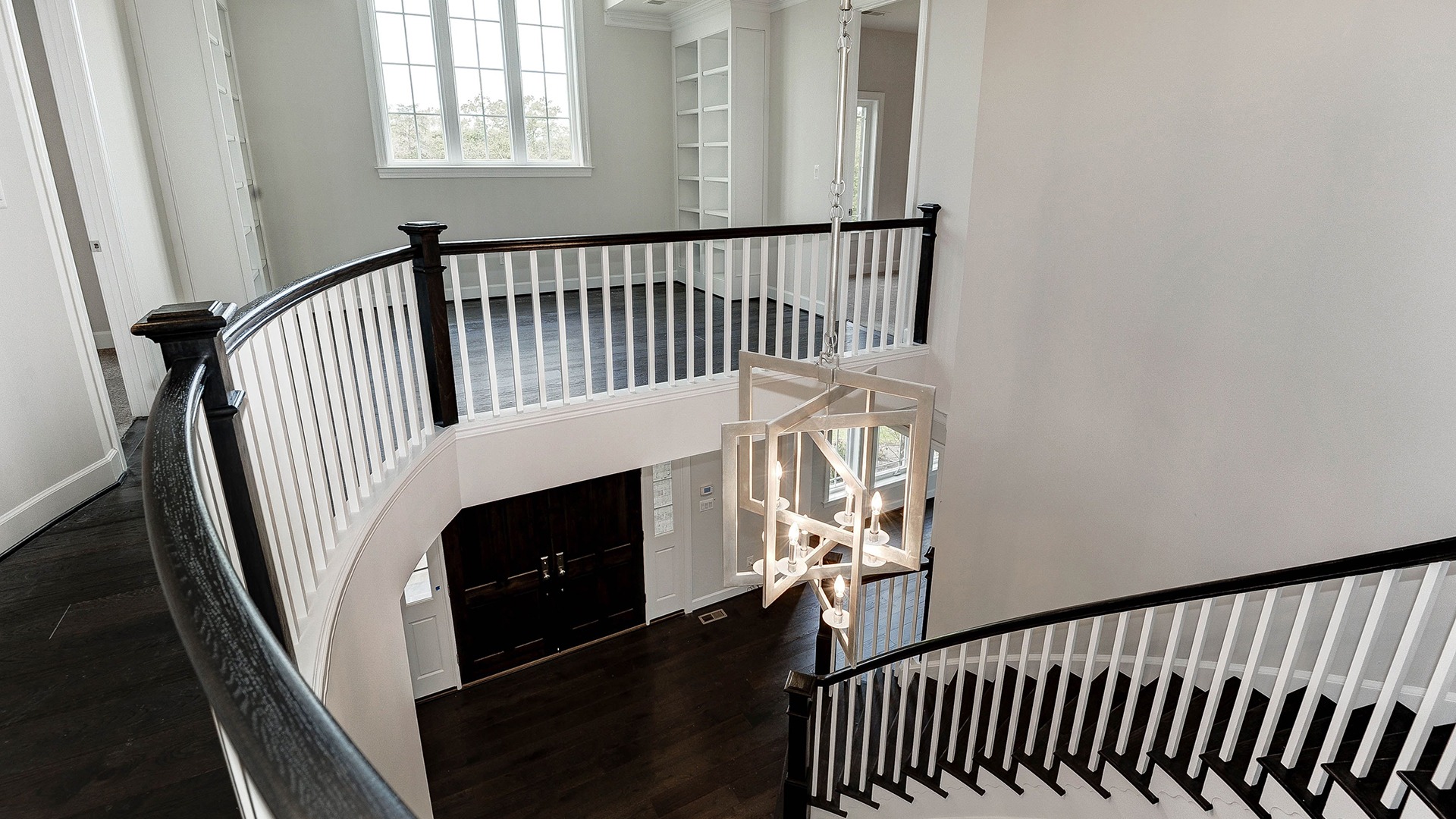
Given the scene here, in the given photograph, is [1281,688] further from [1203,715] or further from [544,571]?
[544,571]

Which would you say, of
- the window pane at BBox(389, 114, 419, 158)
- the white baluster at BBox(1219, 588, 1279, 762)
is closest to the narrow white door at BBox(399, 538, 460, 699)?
the window pane at BBox(389, 114, 419, 158)

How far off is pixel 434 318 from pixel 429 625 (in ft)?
11.9

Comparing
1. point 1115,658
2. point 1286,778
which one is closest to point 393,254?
point 1115,658

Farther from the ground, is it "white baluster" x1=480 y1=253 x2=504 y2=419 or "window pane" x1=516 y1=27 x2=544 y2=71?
"window pane" x1=516 y1=27 x2=544 y2=71

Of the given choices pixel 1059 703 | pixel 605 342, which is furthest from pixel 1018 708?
pixel 605 342

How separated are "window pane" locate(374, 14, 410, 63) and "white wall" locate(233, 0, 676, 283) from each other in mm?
164

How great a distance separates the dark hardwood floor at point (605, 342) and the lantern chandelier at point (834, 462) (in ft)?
4.52

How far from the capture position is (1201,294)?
3498mm

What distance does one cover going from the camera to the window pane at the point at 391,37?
5.95 meters

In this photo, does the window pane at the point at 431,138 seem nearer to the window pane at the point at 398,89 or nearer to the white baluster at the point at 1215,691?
the window pane at the point at 398,89

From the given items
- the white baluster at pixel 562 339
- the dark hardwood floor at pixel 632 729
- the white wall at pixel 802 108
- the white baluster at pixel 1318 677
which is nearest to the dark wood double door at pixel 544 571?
the dark hardwood floor at pixel 632 729

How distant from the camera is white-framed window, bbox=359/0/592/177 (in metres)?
6.05

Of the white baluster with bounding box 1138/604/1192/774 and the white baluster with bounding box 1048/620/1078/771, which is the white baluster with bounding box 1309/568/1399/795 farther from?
the white baluster with bounding box 1048/620/1078/771

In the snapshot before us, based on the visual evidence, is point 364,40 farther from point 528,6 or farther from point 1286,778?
point 1286,778
